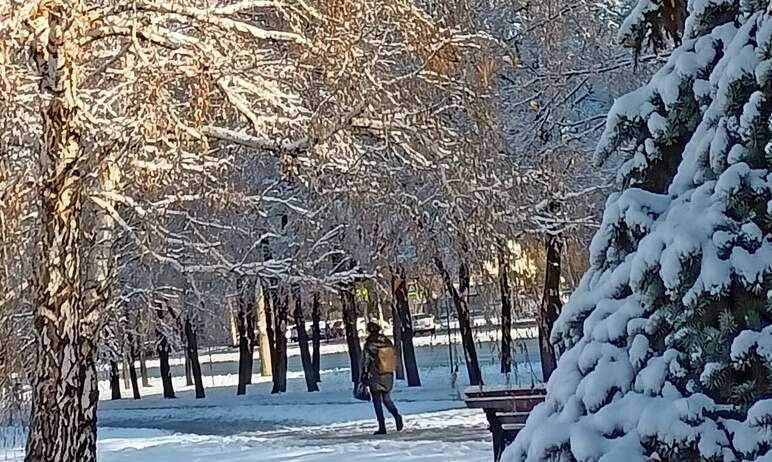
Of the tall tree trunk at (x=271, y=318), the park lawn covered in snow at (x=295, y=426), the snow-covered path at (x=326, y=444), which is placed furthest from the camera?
the tall tree trunk at (x=271, y=318)

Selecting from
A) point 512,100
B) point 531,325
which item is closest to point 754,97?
point 531,325

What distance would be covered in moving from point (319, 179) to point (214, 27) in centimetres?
114

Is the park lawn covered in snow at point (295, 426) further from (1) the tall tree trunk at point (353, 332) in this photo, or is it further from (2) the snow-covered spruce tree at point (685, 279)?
(2) the snow-covered spruce tree at point (685, 279)

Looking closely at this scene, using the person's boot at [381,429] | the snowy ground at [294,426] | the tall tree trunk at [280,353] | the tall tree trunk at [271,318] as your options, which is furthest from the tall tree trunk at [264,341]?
the person's boot at [381,429]

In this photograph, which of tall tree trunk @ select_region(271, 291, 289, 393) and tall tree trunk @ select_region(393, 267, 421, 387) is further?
tall tree trunk @ select_region(271, 291, 289, 393)

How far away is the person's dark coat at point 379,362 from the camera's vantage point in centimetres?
1539

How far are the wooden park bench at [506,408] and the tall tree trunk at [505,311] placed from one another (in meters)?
0.37

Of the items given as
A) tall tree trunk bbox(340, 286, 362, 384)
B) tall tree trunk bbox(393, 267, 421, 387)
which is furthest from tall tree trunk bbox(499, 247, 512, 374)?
tall tree trunk bbox(340, 286, 362, 384)

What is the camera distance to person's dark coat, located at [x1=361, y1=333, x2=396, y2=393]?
15391mm

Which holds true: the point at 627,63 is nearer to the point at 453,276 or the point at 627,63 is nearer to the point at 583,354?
the point at 453,276

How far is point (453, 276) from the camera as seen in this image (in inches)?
381

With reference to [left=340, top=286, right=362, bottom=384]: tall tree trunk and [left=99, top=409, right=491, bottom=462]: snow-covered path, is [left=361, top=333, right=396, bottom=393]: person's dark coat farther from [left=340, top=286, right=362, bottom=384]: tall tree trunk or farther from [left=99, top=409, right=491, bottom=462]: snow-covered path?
[left=340, top=286, right=362, bottom=384]: tall tree trunk

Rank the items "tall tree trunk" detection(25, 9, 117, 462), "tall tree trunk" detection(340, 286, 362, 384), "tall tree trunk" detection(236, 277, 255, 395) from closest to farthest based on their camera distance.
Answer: "tall tree trunk" detection(25, 9, 117, 462) < "tall tree trunk" detection(236, 277, 255, 395) < "tall tree trunk" detection(340, 286, 362, 384)

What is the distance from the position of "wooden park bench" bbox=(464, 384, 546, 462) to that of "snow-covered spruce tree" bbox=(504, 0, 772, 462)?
20.5ft
